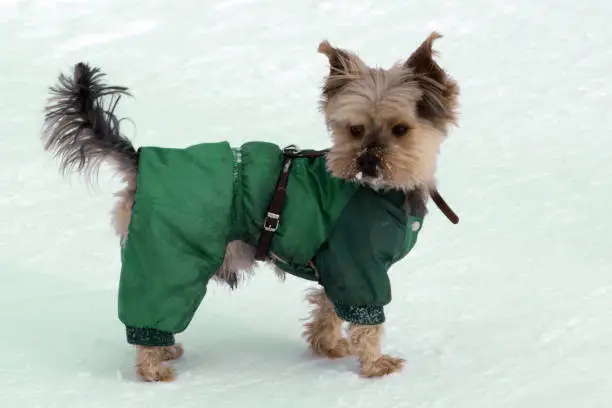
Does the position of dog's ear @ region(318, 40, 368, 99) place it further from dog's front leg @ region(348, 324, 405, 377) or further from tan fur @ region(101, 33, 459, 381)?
dog's front leg @ region(348, 324, 405, 377)

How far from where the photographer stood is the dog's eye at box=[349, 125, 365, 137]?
14.9ft

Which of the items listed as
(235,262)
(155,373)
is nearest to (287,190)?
(235,262)

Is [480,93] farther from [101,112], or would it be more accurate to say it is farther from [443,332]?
[101,112]

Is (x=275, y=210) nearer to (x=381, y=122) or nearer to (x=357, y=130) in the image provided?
(x=357, y=130)

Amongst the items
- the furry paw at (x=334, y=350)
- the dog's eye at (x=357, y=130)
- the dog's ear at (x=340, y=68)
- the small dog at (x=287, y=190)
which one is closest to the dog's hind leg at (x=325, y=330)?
the furry paw at (x=334, y=350)

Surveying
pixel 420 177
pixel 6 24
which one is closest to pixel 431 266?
pixel 420 177

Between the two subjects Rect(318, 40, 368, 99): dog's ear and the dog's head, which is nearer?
the dog's head

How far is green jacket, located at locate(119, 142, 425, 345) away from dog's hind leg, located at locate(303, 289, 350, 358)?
0.52 metres

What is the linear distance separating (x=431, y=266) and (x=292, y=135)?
3.45 m

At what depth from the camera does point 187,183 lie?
4.59 meters

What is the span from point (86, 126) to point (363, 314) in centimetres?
178

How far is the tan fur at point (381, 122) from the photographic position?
4457mm

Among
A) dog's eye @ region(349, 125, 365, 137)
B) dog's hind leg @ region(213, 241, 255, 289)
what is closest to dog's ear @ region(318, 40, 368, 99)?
dog's eye @ region(349, 125, 365, 137)

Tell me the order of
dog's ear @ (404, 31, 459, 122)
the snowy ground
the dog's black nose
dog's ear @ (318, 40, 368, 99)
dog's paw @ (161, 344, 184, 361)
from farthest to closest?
dog's paw @ (161, 344, 184, 361) < the snowy ground < dog's ear @ (318, 40, 368, 99) < dog's ear @ (404, 31, 459, 122) < the dog's black nose
